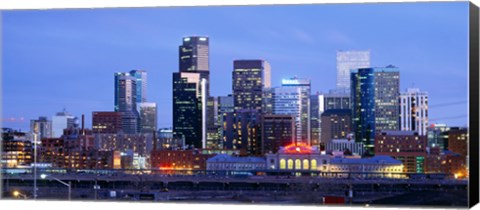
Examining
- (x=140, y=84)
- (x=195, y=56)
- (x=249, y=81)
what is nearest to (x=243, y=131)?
(x=249, y=81)

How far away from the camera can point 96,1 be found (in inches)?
297

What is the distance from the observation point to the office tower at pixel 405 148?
24203 mm

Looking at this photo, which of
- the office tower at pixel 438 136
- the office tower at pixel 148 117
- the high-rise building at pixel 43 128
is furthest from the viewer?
→ the office tower at pixel 148 117

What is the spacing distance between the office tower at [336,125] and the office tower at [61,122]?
7896 millimetres

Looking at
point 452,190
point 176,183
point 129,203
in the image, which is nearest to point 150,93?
point 176,183

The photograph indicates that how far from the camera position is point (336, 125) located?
28656 mm

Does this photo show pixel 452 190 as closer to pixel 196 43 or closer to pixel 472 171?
pixel 196 43

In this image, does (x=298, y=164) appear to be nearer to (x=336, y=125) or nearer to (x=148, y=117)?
(x=336, y=125)

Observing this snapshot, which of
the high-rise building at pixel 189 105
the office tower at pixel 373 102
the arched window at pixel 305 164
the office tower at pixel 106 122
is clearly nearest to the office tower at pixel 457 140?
the office tower at pixel 373 102

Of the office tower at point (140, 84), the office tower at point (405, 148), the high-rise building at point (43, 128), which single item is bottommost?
the office tower at point (405, 148)

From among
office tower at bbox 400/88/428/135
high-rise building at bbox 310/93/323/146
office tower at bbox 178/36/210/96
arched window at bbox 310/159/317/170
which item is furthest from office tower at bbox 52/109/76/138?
office tower at bbox 400/88/428/135

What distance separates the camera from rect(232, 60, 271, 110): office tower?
94.1ft

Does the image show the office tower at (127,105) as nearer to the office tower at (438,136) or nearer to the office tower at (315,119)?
the office tower at (315,119)

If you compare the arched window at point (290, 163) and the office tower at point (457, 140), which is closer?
the office tower at point (457, 140)
